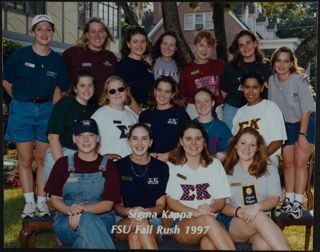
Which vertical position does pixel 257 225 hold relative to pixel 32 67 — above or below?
below

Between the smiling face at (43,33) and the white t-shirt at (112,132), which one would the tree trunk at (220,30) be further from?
the smiling face at (43,33)

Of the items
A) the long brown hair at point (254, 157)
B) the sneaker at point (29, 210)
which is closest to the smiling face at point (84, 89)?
the sneaker at point (29, 210)

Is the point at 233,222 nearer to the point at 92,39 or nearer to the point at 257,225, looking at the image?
the point at 257,225

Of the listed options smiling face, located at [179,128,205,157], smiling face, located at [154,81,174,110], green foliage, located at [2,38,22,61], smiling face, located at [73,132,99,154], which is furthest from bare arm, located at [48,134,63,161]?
smiling face, located at [179,128,205,157]

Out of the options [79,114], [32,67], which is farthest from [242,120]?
[32,67]

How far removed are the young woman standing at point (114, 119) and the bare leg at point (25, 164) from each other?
0.56 meters

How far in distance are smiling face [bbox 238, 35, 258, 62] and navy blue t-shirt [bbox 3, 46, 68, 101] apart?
1.37 meters

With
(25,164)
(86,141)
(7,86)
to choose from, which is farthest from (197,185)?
(7,86)

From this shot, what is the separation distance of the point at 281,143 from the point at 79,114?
1453 mm

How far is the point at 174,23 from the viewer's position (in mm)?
4590

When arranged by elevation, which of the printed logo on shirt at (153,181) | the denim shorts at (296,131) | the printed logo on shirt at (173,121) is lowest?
the printed logo on shirt at (153,181)

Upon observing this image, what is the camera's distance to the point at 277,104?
449cm

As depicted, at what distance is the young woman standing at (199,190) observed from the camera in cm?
432

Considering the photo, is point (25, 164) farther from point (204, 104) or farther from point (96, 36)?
point (204, 104)
